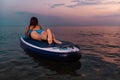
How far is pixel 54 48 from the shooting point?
10.2m

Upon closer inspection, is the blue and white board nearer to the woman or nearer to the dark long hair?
the woman

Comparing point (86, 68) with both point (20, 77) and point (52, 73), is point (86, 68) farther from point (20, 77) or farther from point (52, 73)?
point (20, 77)

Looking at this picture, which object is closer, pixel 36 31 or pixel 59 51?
pixel 59 51

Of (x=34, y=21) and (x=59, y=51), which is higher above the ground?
(x=34, y=21)

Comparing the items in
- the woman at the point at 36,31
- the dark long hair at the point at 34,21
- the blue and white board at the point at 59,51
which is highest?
the dark long hair at the point at 34,21

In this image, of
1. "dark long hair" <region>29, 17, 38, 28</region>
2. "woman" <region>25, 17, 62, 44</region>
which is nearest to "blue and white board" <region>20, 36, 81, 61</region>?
"woman" <region>25, 17, 62, 44</region>

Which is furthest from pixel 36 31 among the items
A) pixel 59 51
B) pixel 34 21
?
pixel 59 51

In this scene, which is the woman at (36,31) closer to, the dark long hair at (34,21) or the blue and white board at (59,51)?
the dark long hair at (34,21)

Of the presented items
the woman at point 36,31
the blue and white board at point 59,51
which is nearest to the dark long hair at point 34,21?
the woman at point 36,31

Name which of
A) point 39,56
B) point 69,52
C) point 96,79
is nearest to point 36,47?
point 39,56

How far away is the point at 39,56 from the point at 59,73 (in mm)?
3105

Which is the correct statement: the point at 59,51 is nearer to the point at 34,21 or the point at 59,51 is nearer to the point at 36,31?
the point at 36,31

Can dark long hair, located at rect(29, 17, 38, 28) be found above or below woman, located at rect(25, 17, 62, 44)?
above

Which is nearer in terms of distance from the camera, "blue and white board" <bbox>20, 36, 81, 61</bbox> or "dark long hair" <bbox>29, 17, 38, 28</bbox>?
"blue and white board" <bbox>20, 36, 81, 61</bbox>
